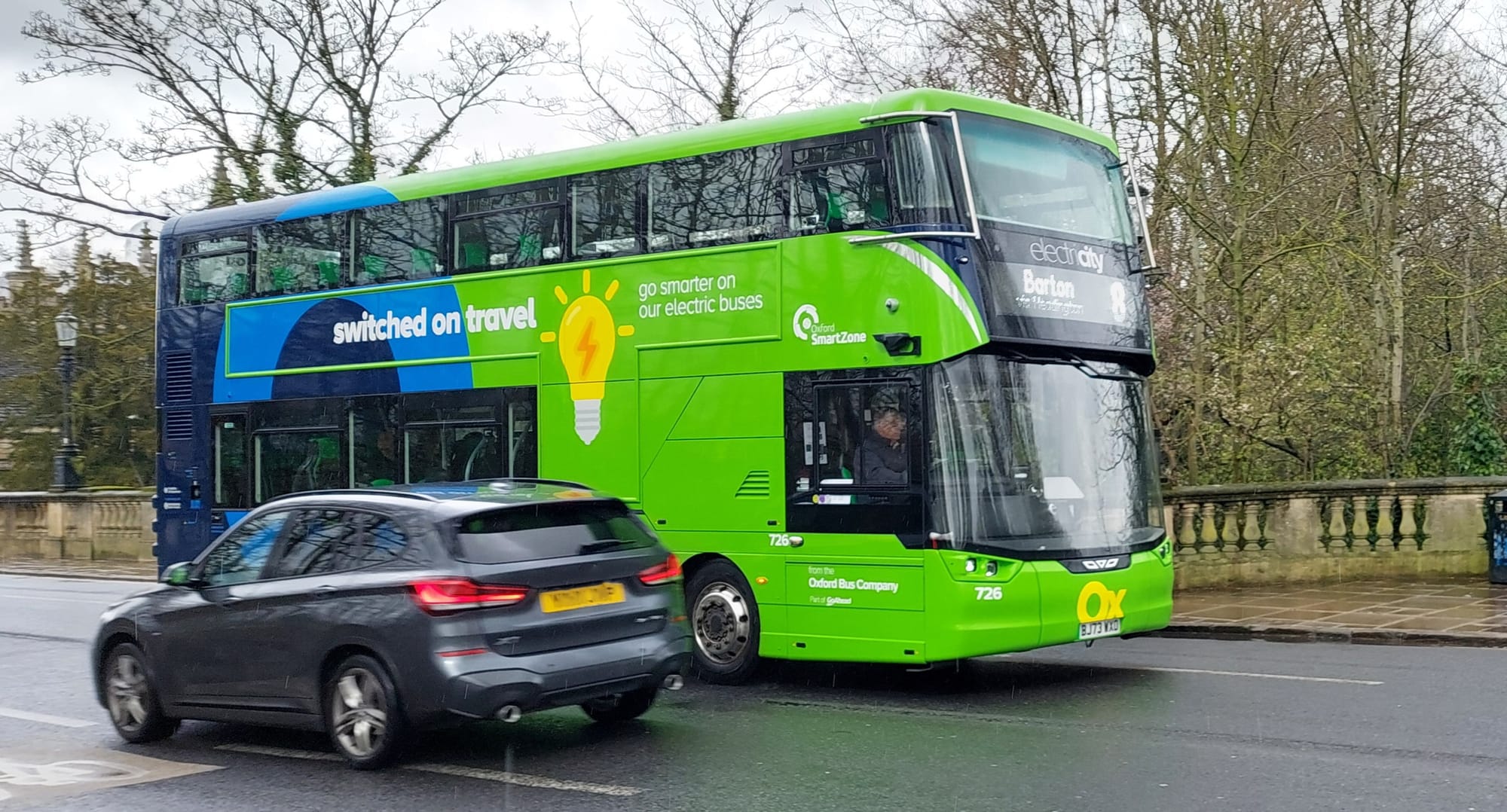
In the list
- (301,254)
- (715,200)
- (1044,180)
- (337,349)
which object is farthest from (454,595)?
(301,254)

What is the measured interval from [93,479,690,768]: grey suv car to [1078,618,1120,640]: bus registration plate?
3.09 meters

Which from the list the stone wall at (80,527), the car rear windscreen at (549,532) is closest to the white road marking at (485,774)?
the car rear windscreen at (549,532)

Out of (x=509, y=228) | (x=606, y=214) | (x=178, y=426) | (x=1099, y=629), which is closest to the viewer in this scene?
(x=1099, y=629)

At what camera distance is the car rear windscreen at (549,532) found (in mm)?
8039

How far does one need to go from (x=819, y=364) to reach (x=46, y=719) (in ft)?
19.3

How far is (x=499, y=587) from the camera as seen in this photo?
7.88 metres

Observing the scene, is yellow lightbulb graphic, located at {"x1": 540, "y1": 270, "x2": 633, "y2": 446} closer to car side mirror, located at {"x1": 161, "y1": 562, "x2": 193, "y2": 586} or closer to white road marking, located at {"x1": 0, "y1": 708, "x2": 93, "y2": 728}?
car side mirror, located at {"x1": 161, "y1": 562, "x2": 193, "y2": 586}

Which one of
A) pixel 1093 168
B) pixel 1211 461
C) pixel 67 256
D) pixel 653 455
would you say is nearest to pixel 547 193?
pixel 653 455

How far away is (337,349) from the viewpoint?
1412 centimetres

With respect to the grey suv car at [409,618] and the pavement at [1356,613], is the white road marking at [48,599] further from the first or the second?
the pavement at [1356,613]

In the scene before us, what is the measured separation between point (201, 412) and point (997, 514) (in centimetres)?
916

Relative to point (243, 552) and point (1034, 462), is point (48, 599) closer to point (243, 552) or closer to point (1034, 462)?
point (243, 552)

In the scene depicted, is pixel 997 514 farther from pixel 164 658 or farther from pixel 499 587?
pixel 164 658

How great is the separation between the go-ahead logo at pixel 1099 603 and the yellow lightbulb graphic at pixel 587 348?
411cm
